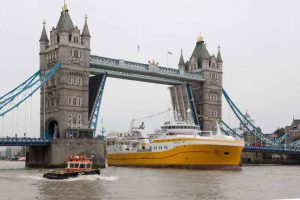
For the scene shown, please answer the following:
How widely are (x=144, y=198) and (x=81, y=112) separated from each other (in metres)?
48.9

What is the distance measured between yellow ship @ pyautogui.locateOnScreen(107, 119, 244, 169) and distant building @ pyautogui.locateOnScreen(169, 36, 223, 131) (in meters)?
20.2

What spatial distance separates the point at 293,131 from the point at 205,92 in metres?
50.7

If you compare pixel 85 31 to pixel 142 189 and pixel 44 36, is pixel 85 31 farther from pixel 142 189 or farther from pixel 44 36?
pixel 142 189

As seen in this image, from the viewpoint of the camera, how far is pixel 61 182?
46.2 meters

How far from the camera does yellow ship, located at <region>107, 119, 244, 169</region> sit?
6869 cm

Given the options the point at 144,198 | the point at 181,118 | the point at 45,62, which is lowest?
the point at 144,198

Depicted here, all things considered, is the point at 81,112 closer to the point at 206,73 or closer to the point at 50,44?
the point at 50,44

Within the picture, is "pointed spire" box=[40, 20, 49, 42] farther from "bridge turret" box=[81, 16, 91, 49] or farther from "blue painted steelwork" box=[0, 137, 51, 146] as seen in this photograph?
"blue painted steelwork" box=[0, 137, 51, 146]

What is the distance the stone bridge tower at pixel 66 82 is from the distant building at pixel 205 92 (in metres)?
24.5

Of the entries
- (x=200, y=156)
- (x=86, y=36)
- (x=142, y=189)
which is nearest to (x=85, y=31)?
(x=86, y=36)

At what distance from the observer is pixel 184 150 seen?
6956 cm

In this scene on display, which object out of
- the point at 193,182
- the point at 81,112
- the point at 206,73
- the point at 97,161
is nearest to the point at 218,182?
the point at 193,182

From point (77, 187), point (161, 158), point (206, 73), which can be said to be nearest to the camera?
point (77, 187)

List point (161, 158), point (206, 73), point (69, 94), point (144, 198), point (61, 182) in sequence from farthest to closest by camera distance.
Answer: point (206, 73) < point (69, 94) < point (161, 158) < point (61, 182) < point (144, 198)
